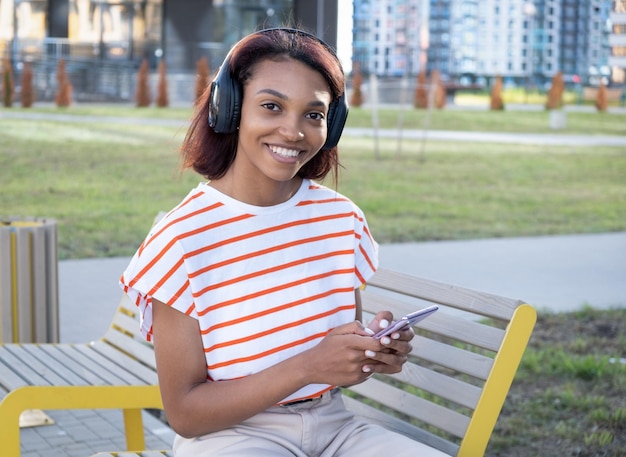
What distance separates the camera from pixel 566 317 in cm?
692

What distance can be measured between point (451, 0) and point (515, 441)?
48069 mm

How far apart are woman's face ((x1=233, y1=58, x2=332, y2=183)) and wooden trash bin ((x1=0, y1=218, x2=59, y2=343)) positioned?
2.51m

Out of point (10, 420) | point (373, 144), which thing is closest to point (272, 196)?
point (10, 420)

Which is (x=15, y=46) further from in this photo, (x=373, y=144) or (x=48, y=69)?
(x=373, y=144)

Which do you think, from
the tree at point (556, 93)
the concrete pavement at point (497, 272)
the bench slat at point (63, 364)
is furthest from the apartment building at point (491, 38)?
the bench slat at point (63, 364)

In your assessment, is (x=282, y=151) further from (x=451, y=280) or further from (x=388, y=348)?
(x=451, y=280)

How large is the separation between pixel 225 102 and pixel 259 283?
421 mm

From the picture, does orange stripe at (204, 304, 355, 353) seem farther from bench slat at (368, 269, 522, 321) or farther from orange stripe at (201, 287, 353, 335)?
bench slat at (368, 269, 522, 321)

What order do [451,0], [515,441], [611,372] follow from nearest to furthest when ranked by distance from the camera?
[515,441] → [611,372] → [451,0]

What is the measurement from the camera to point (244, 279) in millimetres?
2391

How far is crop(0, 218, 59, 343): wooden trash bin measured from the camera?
4648 mm

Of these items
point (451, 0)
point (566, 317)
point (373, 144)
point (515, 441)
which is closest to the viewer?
point (515, 441)

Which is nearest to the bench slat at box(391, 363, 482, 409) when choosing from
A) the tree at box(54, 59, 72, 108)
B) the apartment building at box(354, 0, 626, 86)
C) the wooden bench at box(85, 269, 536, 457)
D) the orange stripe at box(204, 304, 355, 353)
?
the wooden bench at box(85, 269, 536, 457)

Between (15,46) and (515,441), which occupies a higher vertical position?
(15,46)
